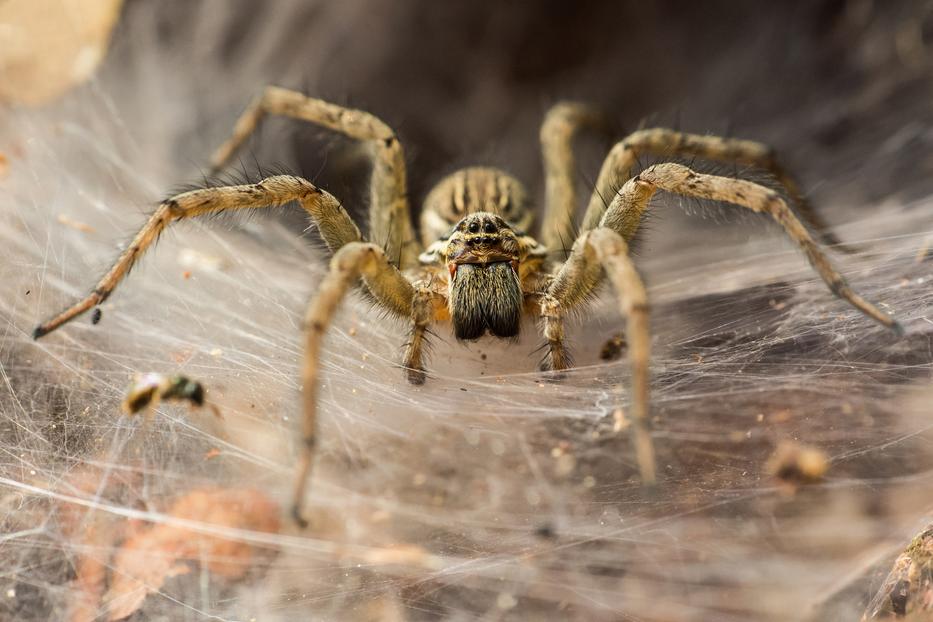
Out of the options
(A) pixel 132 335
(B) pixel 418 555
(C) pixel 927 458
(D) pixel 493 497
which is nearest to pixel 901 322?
(C) pixel 927 458

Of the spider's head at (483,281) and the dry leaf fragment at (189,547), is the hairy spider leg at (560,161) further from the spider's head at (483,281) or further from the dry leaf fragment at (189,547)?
the dry leaf fragment at (189,547)

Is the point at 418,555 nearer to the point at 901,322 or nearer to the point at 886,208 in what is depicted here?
the point at 901,322

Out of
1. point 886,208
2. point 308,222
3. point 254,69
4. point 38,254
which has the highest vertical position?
point 254,69

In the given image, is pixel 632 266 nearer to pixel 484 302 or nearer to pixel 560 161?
pixel 484 302

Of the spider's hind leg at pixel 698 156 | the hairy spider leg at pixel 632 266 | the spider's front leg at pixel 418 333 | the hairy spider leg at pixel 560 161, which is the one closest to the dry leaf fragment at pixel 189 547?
the spider's front leg at pixel 418 333

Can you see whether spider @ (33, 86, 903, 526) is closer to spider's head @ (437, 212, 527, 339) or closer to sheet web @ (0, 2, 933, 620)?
spider's head @ (437, 212, 527, 339)

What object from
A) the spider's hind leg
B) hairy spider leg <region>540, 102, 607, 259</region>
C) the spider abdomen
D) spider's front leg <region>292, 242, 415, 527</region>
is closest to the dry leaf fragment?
spider's front leg <region>292, 242, 415, 527</region>
